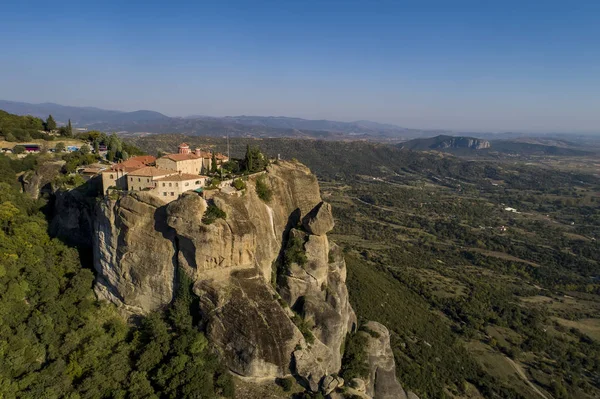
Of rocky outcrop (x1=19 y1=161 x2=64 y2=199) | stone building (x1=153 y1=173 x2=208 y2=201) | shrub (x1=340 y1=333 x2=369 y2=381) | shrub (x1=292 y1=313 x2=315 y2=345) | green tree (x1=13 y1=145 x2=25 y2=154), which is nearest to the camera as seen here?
stone building (x1=153 y1=173 x2=208 y2=201)

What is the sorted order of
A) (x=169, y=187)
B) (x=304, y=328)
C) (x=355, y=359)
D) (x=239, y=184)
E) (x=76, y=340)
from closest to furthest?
(x=76, y=340), (x=169, y=187), (x=304, y=328), (x=239, y=184), (x=355, y=359)

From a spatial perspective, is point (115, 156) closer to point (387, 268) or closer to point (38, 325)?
point (38, 325)

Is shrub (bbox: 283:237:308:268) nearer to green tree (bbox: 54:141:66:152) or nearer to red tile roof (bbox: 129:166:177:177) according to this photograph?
red tile roof (bbox: 129:166:177:177)

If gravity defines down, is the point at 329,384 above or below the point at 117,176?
below

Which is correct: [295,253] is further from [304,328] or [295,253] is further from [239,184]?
[239,184]

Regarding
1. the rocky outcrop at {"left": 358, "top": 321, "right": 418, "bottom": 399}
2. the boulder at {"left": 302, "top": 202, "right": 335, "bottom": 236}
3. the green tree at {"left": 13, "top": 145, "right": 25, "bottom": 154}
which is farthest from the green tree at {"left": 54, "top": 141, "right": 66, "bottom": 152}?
the rocky outcrop at {"left": 358, "top": 321, "right": 418, "bottom": 399}

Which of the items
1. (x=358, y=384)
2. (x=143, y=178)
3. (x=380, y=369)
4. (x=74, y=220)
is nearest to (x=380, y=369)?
(x=380, y=369)

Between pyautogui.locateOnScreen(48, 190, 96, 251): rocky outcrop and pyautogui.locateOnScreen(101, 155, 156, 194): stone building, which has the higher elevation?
pyautogui.locateOnScreen(101, 155, 156, 194): stone building
